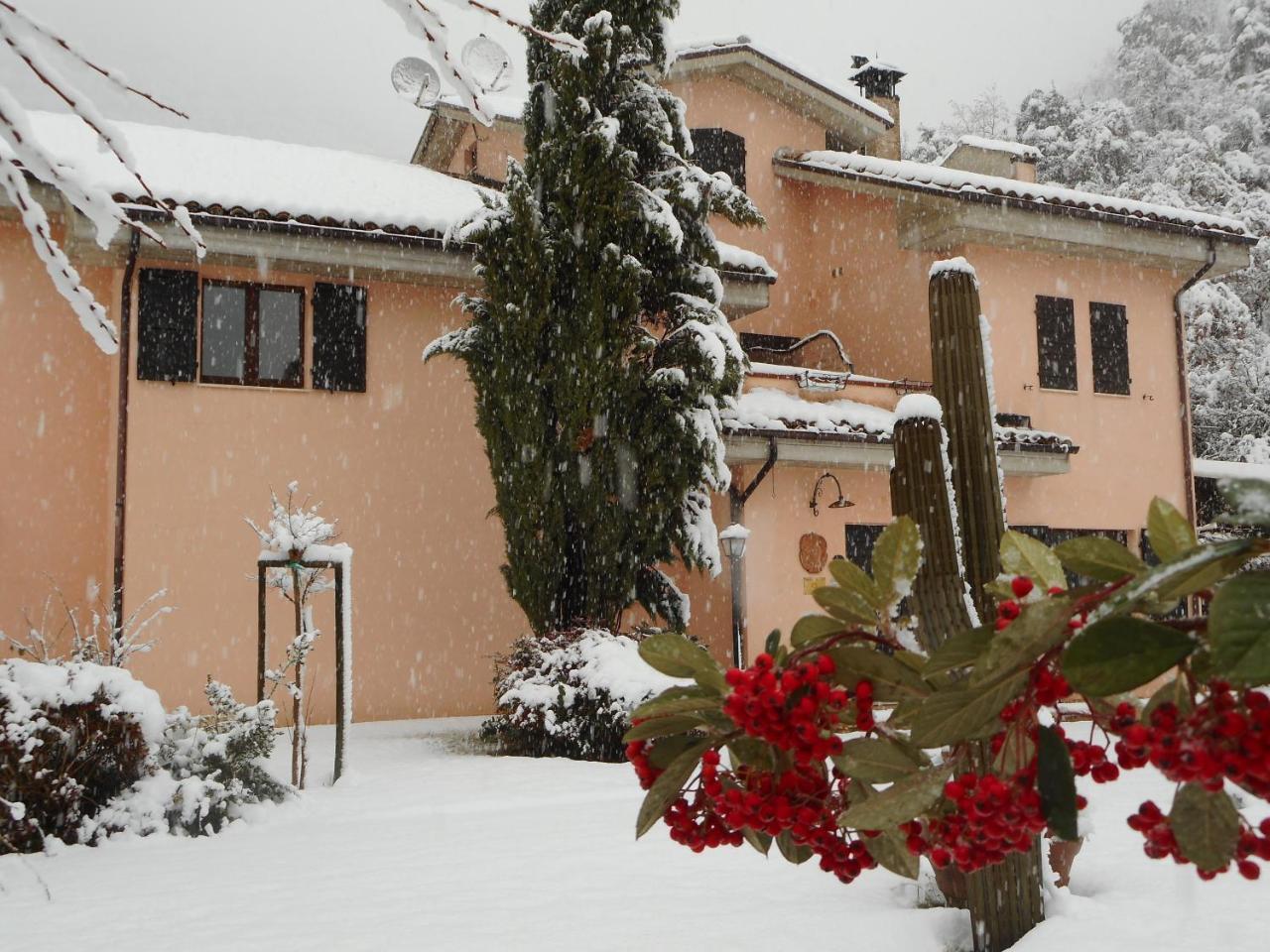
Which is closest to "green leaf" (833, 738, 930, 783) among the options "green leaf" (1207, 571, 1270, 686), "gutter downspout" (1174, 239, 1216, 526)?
"green leaf" (1207, 571, 1270, 686)

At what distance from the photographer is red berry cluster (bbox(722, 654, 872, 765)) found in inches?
41.8

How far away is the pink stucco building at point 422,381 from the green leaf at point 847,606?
31.9 feet

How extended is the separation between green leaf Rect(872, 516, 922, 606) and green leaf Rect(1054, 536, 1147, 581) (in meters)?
0.34

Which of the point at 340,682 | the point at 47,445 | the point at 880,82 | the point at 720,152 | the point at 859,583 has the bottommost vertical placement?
the point at 340,682

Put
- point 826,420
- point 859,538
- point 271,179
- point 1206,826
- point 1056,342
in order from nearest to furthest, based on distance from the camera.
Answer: point 1206,826
point 271,179
point 826,420
point 859,538
point 1056,342

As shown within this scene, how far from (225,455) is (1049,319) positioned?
11284 millimetres

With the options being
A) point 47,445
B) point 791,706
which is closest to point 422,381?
point 47,445

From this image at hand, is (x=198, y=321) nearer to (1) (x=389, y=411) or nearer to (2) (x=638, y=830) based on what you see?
(1) (x=389, y=411)

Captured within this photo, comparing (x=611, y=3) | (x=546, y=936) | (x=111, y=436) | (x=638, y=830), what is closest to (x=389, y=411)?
(x=111, y=436)

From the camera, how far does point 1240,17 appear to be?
33719 millimetres

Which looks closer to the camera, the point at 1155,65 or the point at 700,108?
the point at 700,108

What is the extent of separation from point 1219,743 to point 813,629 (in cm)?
57

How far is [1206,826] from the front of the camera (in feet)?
2.66

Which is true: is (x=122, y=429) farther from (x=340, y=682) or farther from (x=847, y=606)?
(x=847, y=606)
